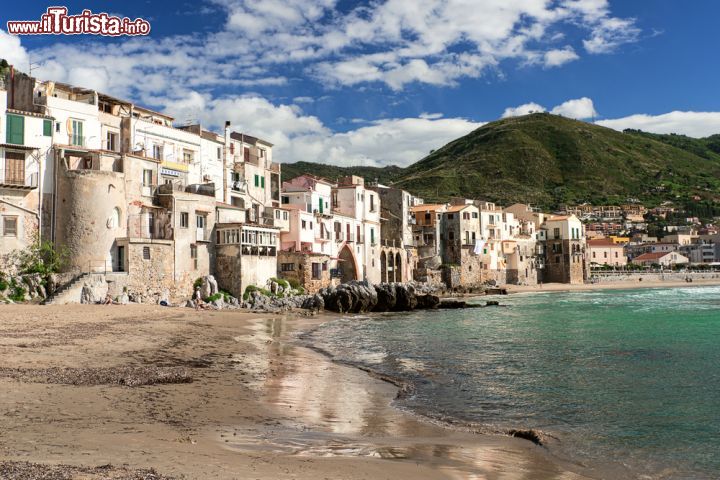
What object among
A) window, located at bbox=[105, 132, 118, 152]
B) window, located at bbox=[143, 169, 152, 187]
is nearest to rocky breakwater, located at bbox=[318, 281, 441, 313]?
window, located at bbox=[143, 169, 152, 187]

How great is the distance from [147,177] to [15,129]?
930 centimetres

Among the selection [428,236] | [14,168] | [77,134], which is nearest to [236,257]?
[77,134]

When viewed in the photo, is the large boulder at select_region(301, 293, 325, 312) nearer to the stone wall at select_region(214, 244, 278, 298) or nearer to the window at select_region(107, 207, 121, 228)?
the stone wall at select_region(214, 244, 278, 298)

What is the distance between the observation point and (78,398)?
12.7m

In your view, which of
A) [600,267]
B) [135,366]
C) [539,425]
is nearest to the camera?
[539,425]

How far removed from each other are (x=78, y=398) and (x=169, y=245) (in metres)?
33.0

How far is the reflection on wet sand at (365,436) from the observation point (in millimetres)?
10328

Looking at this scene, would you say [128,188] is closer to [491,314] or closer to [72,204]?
[72,204]

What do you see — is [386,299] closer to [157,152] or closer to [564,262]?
[157,152]

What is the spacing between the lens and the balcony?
3778cm

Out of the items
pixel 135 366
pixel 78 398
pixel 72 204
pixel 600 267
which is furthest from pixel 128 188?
pixel 600 267

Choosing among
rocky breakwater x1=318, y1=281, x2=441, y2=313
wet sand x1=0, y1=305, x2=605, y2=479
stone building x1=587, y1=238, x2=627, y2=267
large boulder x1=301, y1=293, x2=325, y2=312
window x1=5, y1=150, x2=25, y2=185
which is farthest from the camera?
stone building x1=587, y1=238, x2=627, y2=267

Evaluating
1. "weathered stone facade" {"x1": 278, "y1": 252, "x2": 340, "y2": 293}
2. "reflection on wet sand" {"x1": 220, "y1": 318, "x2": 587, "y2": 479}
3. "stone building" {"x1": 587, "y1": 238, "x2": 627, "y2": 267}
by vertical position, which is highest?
"stone building" {"x1": 587, "y1": 238, "x2": 627, "y2": 267}

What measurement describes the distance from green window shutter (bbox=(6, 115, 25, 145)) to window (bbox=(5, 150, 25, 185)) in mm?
787
